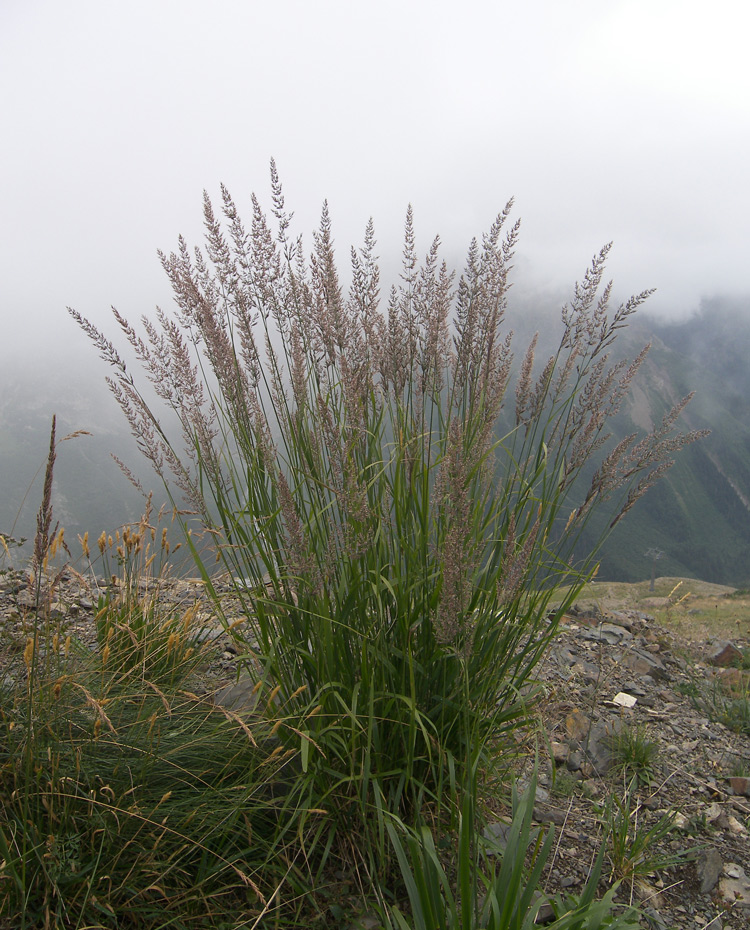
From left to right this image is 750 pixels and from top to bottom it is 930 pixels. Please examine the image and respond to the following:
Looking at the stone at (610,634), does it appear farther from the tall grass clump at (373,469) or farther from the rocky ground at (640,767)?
the tall grass clump at (373,469)

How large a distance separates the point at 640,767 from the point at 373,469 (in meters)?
2.60

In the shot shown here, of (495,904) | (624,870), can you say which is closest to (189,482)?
(495,904)

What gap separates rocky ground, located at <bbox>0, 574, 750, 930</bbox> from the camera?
2449 millimetres

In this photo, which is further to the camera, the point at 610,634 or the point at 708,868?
the point at 610,634

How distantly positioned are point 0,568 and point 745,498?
746 feet

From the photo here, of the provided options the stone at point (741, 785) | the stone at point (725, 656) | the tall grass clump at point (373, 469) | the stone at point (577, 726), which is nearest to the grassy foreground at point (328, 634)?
the tall grass clump at point (373, 469)

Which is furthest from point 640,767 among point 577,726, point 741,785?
point 741,785

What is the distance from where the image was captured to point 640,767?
10.8ft

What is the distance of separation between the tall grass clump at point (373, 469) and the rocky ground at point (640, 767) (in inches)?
18.0

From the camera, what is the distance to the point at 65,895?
185 cm

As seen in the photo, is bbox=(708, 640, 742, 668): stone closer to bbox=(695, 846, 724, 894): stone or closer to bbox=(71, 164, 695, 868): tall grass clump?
bbox=(695, 846, 724, 894): stone

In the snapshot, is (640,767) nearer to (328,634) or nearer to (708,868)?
(708,868)

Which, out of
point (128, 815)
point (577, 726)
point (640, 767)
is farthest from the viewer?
point (577, 726)

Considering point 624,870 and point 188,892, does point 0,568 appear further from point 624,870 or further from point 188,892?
point 624,870
